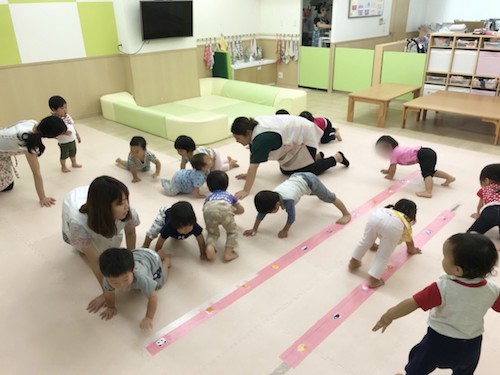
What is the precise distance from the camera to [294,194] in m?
2.68

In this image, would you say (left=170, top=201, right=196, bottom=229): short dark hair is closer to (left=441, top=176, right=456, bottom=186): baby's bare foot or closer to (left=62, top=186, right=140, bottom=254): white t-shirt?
(left=62, top=186, right=140, bottom=254): white t-shirt

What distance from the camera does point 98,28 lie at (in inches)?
218

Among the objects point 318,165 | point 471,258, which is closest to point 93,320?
point 471,258

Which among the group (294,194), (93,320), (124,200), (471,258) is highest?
(471,258)

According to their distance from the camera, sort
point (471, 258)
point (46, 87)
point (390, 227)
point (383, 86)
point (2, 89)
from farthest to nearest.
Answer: point (383, 86), point (46, 87), point (2, 89), point (390, 227), point (471, 258)

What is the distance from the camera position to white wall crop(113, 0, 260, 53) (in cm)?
550

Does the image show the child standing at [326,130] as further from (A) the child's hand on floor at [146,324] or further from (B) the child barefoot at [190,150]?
(A) the child's hand on floor at [146,324]

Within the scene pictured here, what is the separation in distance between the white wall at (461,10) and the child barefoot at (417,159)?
678 cm

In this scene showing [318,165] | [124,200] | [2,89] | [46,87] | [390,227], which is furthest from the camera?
[46,87]

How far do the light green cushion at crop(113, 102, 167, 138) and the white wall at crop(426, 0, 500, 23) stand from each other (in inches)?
290

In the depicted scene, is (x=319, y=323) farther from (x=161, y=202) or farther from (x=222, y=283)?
(x=161, y=202)

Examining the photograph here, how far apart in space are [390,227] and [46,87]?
→ 5067mm

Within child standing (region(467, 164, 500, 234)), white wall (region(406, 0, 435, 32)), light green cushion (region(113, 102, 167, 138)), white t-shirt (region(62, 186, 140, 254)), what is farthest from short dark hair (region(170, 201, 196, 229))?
white wall (region(406, 0, 435, 32))

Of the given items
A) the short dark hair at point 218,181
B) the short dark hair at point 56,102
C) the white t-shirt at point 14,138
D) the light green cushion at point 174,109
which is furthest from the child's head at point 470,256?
the light green cushion at point 174,109
